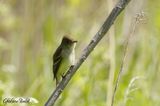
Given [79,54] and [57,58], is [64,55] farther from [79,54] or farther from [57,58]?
[79,54]

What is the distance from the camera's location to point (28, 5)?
5781mm

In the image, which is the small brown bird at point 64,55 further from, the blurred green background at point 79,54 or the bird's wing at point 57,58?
the blurred green background at point 79,54

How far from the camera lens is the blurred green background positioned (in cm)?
509

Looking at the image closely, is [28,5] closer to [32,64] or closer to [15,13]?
[32,64]

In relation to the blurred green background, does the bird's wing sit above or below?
below

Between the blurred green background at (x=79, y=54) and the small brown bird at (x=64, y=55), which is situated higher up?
the blurred green background at (x=79, y=54)

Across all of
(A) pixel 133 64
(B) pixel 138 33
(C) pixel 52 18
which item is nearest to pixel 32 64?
(C) pixel 52 18

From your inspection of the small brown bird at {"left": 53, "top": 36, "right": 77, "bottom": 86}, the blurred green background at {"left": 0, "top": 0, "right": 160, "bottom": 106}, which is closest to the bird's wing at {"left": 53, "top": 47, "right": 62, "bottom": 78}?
the small brown bird at {"left": 53, "top": 36, "right": 77, "bottom": 86}

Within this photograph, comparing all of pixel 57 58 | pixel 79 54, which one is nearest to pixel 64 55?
pixel 57 58

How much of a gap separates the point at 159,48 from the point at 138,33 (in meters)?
1.55

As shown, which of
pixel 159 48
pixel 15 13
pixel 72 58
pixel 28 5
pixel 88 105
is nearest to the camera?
pixel 72 58

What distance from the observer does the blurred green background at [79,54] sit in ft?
16.7

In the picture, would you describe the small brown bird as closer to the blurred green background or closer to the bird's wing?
the bird's wing

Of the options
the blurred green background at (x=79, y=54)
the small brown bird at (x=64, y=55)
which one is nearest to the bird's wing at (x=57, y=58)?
the small brown bird at (x=64, y=55)
